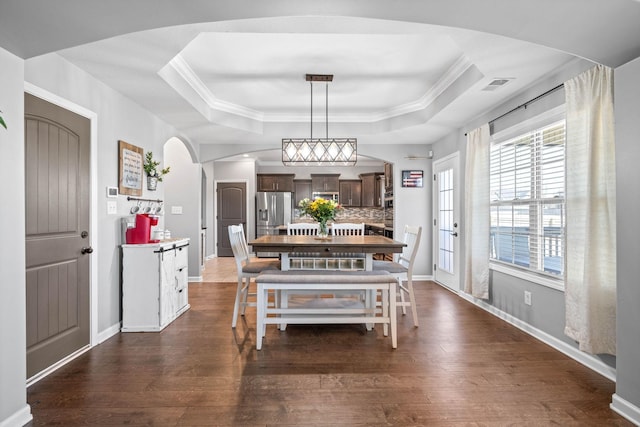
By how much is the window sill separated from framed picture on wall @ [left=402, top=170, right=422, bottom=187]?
7.45ft

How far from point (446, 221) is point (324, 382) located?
3.72m

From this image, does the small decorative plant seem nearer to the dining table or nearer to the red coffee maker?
the red coffee maker

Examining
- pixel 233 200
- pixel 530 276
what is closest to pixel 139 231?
pixel 530 276

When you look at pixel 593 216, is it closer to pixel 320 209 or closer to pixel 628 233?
pixel 628 233

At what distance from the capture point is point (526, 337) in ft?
10.6

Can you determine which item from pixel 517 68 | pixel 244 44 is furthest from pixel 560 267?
pixel 244 44

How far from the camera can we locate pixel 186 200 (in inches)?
231

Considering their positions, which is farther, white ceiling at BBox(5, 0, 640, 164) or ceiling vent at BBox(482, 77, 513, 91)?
ceiling vent at BBox(482, 77, 513, 91)

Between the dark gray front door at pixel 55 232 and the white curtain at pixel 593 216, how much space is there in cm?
377

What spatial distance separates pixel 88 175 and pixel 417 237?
3.01 m

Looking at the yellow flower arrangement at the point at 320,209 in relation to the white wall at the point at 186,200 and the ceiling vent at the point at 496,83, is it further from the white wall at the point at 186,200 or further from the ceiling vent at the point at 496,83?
the white wall at the point at 186,200

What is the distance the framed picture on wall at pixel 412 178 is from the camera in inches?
235

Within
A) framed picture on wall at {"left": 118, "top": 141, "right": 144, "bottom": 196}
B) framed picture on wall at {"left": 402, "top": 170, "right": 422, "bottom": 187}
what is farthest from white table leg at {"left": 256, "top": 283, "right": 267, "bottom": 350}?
framed picture on wall at {"left": 402, "top": 170, "right": 422, "bottom": 187}

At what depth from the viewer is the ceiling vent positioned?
3.18 metres
